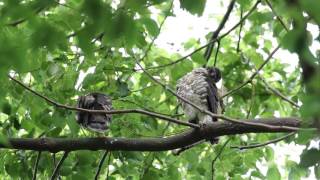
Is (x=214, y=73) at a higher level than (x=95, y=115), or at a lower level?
higher

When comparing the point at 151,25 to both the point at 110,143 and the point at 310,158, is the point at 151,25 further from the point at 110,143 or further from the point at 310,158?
the point at 310,158

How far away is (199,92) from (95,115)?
1.41 meters

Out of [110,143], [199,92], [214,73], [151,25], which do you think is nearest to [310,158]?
[151,25]

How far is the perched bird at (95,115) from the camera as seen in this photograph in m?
3.93

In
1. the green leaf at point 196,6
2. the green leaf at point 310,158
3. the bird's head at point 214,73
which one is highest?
the bird's head at point 214,73

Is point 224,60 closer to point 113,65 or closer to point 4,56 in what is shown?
point 113,65

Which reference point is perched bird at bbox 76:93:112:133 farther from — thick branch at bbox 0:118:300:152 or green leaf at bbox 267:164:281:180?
green leaf at bbox 267:164:281:180

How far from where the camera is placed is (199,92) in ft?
16.9

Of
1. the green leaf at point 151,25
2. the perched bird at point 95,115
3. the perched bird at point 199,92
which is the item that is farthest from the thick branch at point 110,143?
the perched bird at point 199,92

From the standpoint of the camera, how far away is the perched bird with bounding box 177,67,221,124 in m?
5.05

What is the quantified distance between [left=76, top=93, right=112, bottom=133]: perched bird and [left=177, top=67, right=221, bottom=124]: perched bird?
1.07 meters

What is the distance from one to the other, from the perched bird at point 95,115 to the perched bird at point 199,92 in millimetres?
1065

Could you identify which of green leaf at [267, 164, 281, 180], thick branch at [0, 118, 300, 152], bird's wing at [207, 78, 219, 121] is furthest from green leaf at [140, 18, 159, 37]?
bird's wing at [207, 78, 219, 121]

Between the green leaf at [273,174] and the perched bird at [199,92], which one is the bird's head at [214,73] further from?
the green leaf at [273,174]
